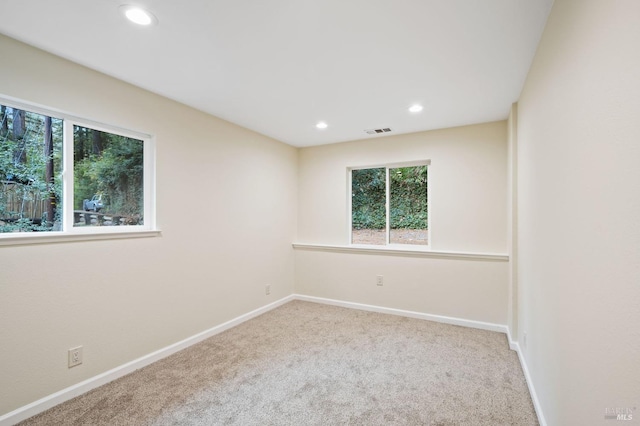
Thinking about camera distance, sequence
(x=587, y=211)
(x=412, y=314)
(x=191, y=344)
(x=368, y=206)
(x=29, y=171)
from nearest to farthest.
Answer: (x=587, y=211) < (x=29, y=171) < (x=191, y=344) < (x=412, y=314) < (x=368, y=206)

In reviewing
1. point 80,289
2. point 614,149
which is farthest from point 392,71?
point 80,289

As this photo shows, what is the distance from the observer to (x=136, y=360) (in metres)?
2.48

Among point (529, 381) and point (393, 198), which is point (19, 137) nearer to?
point (393, 198)

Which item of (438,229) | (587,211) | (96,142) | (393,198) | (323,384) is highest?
(96,142)

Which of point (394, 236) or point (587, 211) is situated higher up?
point (587, 211)

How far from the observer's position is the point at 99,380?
2.22m

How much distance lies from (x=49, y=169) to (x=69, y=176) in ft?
0.39

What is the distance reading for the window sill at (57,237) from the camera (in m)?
1.84

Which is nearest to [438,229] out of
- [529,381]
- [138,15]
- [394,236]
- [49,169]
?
[394,236]

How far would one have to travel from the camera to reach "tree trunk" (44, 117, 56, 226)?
210 cm

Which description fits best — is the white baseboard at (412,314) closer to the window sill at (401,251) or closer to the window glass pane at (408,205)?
the window sill at (401,251)

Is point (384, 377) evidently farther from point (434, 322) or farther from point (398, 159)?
point (398, 159)

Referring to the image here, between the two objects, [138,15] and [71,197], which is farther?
[71,197]

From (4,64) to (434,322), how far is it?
4.44 metres
